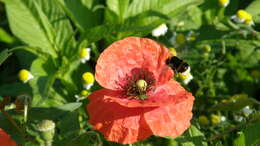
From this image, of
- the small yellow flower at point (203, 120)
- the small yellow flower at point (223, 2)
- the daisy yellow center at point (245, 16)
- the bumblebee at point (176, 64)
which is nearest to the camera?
the bumblebee at point (176, 64)

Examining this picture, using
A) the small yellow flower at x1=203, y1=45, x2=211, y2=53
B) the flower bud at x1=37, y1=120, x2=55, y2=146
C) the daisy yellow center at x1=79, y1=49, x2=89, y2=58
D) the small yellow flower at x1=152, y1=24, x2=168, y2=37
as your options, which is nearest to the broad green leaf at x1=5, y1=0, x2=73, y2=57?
the daisy yellow center at x1=79, y1=49, x2=89, y2=58

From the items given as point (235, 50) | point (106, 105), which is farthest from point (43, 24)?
point (235, 50)

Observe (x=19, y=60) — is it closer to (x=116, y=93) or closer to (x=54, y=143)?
(x=54, y=143)

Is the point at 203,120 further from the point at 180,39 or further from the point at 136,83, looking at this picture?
the point at 136,83

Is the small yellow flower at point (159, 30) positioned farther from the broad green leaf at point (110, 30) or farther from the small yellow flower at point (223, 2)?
the small yellow flower at point (223, 2)

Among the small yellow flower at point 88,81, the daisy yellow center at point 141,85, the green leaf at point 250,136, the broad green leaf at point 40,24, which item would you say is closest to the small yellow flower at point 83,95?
the small yellow flower at point 88,81

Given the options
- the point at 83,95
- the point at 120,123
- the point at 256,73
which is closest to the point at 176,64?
the point at 120,123
